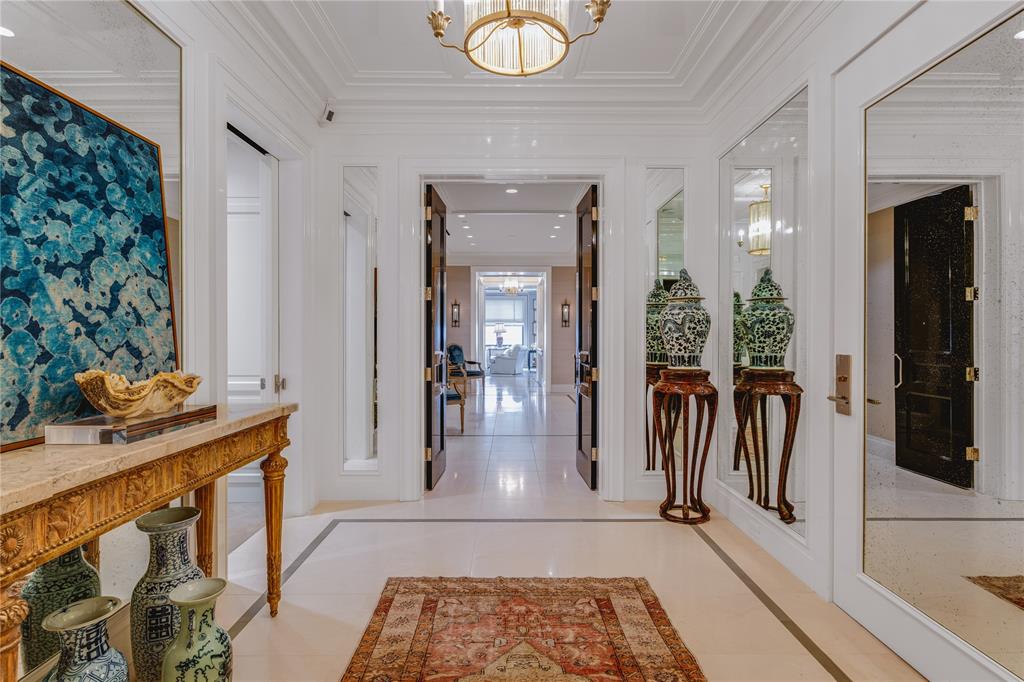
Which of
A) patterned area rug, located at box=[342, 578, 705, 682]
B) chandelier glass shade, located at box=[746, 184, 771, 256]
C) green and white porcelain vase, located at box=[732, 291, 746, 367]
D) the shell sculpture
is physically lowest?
patterned area rug, located at box=[342, 578, 705, 682]

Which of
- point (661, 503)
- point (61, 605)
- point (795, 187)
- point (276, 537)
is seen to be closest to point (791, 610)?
point (661, 503)

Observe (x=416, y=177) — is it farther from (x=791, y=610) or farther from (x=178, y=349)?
(x=791, y=610)

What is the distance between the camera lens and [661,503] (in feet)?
11.7

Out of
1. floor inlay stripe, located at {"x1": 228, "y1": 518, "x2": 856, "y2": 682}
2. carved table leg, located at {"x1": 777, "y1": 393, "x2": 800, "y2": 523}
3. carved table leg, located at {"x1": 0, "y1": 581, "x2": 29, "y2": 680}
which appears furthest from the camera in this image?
carved table leg, located at {"x1": 777, "y1": 393, "x2": 800, "y2": 523}

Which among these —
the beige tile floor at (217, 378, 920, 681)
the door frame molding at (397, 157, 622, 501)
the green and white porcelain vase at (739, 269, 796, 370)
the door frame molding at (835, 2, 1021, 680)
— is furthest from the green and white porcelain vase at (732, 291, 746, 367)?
the beige tile floor at (217, 378, 920, 681)

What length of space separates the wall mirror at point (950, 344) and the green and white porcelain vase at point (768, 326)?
56cm

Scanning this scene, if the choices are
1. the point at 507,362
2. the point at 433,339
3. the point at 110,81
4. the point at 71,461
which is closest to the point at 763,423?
the point at 433,339

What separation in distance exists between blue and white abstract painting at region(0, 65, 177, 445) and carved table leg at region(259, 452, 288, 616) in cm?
59

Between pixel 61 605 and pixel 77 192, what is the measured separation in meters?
1.28

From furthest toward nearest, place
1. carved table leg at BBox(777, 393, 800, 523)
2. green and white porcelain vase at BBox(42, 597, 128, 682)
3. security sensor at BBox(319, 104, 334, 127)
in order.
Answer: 1. security sensor at BBox(319, 104, 334, 127)
2. carved table leg at BBox(777, 393, 800, 523)
3. green and white porcelain vase at BBox(42, 597, 128, 682)

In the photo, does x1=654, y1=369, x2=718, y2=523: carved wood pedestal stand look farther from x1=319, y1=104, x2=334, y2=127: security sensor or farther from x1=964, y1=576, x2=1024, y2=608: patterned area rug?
x1=319, y1=104, x2=334, y2=127: security sensor

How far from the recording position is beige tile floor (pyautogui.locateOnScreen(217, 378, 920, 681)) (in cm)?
187

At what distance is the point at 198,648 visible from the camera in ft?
4.75

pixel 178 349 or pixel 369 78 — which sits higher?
pixel 369 78
